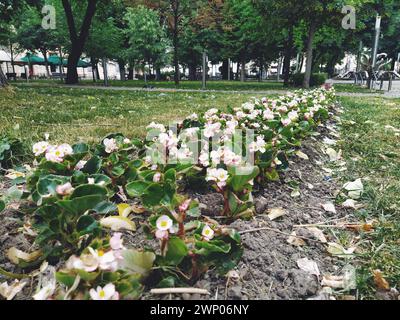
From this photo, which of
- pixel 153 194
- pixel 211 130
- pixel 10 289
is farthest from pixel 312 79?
pixel 10 289

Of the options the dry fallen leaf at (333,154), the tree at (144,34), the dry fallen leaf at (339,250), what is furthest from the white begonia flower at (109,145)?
the tree at (144,34)

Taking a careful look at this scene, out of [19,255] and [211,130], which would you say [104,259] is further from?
[211,130]

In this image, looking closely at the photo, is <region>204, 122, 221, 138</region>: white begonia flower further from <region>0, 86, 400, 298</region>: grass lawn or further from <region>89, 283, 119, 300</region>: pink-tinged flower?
<region>89, 283, 119, 300</region>: pink-tinged flower

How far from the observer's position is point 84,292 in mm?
1092

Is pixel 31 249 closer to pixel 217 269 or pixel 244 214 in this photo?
pixel 217 269

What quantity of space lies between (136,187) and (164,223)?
1.31ft

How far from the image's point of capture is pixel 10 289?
4.35ft

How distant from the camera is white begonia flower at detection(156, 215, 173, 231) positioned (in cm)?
122

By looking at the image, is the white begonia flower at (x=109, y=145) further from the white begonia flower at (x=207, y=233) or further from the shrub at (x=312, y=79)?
the shrub at (x=312, y=79)

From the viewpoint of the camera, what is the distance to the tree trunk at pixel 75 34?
57.1 ft

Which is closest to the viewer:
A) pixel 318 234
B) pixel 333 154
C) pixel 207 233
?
pixel 207 233

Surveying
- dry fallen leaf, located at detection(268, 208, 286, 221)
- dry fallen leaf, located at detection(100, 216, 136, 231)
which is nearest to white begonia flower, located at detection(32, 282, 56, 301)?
dry fallen leaf, located at detection(100, 216, 136, 231)

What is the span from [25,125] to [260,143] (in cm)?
330

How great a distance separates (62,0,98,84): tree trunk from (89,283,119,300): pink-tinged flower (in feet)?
61.2
